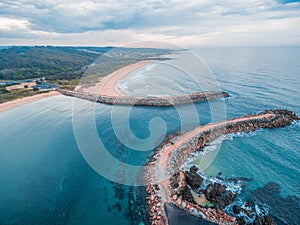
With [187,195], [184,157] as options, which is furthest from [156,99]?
[187,195]

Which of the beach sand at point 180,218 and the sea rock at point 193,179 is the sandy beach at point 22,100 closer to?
the sea rock at point 193,179

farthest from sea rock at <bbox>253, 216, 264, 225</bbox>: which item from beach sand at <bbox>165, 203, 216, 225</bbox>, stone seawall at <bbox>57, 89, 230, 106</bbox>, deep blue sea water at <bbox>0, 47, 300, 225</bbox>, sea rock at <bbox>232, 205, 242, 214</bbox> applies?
stone seawall at <bbox>57, 89, 230, 106</bbox>

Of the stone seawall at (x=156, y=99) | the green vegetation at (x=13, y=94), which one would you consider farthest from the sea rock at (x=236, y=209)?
the green vegetation at (x=13, y=94)

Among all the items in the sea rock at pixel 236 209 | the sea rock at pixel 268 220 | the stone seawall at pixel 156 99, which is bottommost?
the stone seawall at pixel 156 99

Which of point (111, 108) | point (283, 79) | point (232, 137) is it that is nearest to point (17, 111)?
point (111, 108)

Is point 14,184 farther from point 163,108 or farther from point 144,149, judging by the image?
point 163,108

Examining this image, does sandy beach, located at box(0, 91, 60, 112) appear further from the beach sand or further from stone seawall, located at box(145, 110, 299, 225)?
the beach sand

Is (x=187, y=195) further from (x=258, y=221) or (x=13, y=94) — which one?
(x=13, y=94)

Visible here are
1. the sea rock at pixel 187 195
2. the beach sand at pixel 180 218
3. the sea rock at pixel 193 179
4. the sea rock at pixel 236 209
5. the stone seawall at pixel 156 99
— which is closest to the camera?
the beach sand at pixel 180 218

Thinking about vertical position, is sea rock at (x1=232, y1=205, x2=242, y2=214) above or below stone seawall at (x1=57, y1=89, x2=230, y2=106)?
above
